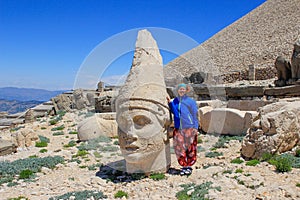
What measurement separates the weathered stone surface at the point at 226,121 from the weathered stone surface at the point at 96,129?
3.28 m

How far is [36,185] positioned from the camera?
6160 millimetres

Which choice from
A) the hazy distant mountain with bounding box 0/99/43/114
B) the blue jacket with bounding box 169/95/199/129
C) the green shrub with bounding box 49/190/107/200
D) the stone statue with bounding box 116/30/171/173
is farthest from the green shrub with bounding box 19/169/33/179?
the hazy distant mountain with bounding box 0/99/43/114

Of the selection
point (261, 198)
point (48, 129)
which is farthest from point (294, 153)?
point (48, 129)

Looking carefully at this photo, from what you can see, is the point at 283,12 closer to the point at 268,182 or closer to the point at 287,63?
the point at 287,63

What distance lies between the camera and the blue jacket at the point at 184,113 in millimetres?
5949

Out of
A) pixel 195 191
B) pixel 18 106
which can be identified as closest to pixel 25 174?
Result: pixel 195 191

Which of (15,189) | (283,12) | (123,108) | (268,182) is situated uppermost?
(283,12)

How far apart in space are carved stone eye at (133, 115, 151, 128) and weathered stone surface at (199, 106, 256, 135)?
13.0 ft

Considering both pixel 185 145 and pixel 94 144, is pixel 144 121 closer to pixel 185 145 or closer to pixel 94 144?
pixel 185 145

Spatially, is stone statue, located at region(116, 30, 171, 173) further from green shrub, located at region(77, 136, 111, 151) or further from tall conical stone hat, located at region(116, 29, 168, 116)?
green shrub, located at region(77, 136, 111, 151)

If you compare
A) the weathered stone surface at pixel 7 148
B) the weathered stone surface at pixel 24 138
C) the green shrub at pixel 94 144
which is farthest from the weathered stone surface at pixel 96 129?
the weathered stone surface at pixel 7 148

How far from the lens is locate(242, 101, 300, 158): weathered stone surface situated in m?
6.22

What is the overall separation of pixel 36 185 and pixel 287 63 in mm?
14150

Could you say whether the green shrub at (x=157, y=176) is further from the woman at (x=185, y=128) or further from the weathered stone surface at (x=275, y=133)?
the weathered stone surface at (x=275, y=133)
